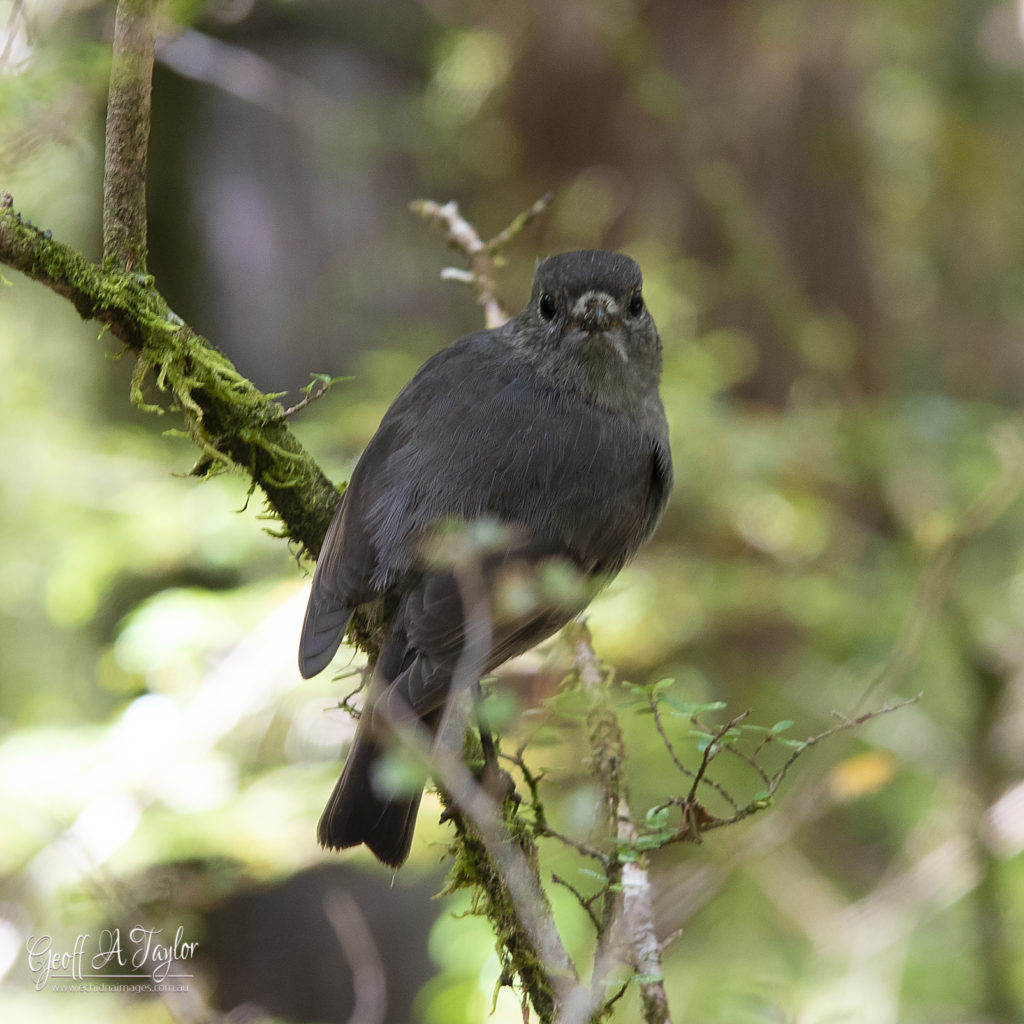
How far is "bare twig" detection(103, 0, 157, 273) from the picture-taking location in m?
1.90

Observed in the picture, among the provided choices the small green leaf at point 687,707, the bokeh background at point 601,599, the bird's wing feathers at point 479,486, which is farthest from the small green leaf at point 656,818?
the bokeh background at point 601,599

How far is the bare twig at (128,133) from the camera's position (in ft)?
6.25

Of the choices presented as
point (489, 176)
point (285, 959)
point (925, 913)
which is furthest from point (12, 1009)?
point (489, 176)

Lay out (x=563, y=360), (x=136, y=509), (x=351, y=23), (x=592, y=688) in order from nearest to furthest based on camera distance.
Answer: (x=592, y=688), (x=563, y=360), (x=136, y=509), (x=351, y=23)

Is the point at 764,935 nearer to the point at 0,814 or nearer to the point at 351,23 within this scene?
the point at 0,814

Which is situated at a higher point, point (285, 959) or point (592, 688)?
point (285, 959)

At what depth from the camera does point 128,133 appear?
1.95 metres


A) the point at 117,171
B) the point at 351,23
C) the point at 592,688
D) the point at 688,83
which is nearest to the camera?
the point at 117,171

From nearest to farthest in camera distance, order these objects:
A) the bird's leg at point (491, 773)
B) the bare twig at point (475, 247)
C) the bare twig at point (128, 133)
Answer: the bare twig at point (128, 133)
the bird's leg at point (491, 773)
the bare twig at point (475, 247)

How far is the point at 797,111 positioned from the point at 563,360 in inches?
150

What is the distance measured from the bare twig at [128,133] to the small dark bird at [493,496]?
0.75m

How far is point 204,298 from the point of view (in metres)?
5.17

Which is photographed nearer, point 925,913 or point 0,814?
point 0,814

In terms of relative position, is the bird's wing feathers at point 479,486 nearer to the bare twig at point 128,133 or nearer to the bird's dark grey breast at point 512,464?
the bird's dark grey breast at point 512,464
